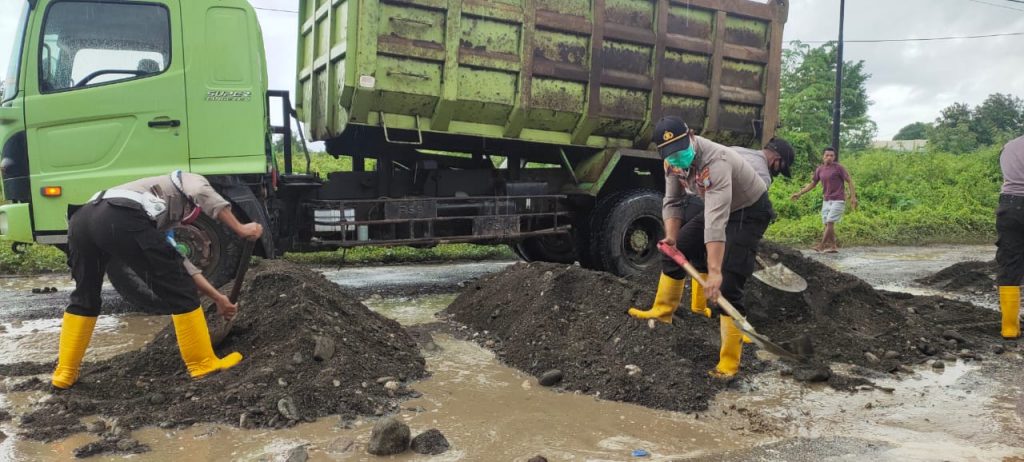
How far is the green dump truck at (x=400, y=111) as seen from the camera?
214 inches

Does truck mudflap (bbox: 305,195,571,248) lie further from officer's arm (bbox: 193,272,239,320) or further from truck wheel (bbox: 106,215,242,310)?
officer's arm (bbox: 193,272,239,320)

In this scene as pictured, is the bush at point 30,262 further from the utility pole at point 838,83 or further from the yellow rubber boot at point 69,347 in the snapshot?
the utility pole at point 838,83

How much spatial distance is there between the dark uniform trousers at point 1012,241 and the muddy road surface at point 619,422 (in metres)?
0.52

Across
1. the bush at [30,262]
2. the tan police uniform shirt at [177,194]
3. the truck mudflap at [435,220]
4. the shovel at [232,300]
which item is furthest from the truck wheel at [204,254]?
the bush at [30,262]

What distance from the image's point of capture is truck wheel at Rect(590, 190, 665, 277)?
741 centimetres

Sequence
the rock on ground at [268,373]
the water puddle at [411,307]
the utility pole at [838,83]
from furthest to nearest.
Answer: the utility pole at [838,83], the water puddle at [411,307], the rock on ground at [268,373]

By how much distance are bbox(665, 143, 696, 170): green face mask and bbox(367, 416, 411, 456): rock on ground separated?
2.06m

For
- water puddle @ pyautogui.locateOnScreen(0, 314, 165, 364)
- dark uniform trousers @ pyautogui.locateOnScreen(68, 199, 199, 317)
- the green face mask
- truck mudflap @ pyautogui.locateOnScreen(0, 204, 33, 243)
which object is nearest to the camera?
dark uniform trousers @ pyautogui.locateOnScreen(68, 199, 199, 317)

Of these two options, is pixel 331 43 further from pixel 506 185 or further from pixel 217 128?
pixel 506 185

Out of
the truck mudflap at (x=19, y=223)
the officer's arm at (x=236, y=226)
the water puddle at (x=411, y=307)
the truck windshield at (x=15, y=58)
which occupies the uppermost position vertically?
the truck windshield at (x=15, y=58)

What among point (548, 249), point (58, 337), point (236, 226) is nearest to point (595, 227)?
point (548, 249)

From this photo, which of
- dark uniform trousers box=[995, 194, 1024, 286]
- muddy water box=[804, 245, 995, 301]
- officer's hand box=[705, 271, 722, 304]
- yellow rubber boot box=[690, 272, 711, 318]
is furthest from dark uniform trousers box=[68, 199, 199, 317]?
muddy water box=[804, 245, 995, 301]

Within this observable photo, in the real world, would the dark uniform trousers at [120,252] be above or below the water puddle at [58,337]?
above

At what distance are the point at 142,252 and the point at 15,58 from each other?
2964 millimetres
